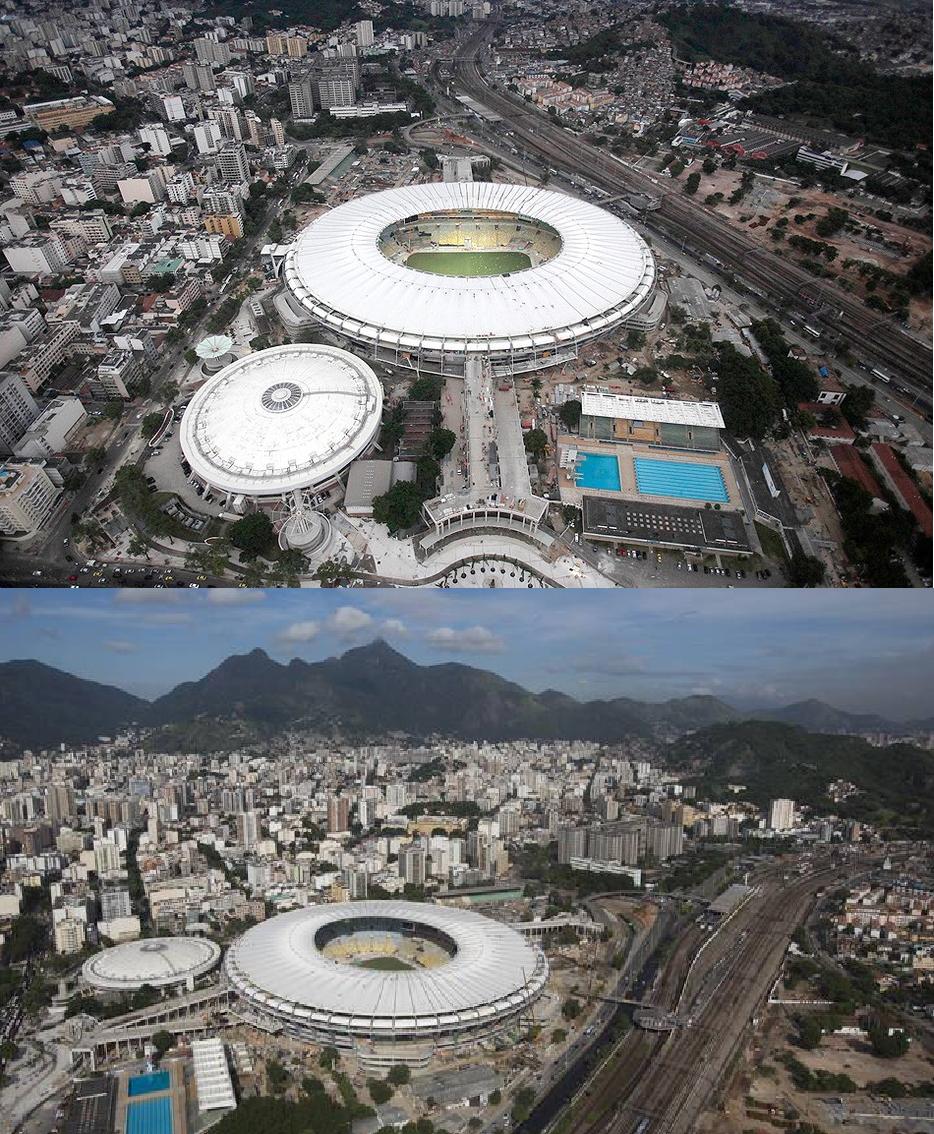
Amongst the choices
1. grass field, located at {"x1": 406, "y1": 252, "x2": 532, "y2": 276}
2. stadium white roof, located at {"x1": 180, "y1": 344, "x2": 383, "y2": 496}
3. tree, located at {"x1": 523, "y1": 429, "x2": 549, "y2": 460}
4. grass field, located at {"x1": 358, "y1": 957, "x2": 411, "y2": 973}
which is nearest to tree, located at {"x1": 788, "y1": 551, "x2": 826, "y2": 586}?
tree, located at {"x1": 523, "y1": 429, "x2": 549, "y2": 460}

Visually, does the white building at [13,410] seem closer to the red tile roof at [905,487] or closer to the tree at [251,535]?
the tree at [251,535]

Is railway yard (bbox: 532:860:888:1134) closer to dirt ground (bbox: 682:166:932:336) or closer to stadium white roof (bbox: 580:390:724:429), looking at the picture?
stadium white roof (bbox: 580:390:724:429)

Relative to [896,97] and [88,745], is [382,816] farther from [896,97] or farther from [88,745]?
[896,97]

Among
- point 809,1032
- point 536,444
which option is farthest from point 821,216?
point 809,1032

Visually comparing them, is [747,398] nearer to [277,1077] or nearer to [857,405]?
[857,405]

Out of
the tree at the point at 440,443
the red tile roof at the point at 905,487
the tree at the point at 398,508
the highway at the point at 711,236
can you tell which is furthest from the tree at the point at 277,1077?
the highway at the point at 711,236

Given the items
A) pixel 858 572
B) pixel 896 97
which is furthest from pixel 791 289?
pixel 858 572
